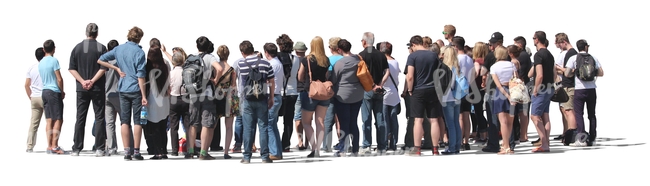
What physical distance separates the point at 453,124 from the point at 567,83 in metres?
3.24

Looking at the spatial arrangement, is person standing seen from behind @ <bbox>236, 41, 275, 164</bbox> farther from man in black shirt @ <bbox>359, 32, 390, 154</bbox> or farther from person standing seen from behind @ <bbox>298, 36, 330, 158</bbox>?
man in black shirt @ <bbox>359, 32, 390, 154</bbox>

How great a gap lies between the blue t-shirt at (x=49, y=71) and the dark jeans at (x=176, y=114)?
2049 millimetres

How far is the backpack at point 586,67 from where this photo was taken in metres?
19.0

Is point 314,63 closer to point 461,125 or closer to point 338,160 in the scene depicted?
point 338,160

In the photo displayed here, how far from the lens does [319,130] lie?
58.2 ft

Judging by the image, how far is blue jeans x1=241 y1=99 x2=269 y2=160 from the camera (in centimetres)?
1623

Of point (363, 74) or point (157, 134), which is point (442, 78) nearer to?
point (363, 74)

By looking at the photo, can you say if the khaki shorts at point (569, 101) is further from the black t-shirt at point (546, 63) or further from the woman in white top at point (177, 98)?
the woman in white top at point (177, 98)

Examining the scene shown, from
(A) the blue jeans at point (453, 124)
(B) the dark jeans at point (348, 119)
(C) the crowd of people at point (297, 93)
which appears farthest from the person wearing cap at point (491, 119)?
(B) the dark jeans at point (348, 119)

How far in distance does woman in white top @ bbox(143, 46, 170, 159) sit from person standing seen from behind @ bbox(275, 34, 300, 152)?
1.84 m

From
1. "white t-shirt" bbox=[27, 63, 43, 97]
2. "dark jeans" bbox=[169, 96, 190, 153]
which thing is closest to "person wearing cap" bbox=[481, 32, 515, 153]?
"dark jeans" bbox=[169, 96, 190, 153]

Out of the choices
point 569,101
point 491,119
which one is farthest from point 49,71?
point 569,101

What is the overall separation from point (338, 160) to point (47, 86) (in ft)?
16.5

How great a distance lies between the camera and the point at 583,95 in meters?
19.4
